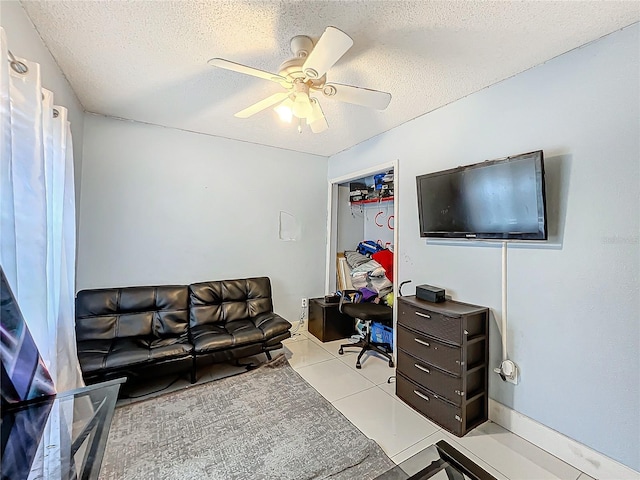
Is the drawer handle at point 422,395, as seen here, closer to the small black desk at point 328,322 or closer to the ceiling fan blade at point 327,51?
the small black desk at point 328,322

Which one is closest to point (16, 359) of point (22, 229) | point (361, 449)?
point (22, 229)

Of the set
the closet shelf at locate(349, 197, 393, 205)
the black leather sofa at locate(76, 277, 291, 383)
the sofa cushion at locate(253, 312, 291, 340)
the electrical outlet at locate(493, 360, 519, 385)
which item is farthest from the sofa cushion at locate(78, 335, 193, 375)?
the closet shelf at locate(349, 197, 393, 205)

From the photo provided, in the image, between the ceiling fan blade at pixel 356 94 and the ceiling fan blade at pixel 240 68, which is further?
the ceiling fan blade at pixel 356 94

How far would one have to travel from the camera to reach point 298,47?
157 cm

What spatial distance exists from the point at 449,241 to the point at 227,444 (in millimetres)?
2235

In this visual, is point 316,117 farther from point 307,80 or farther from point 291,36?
point 291,36

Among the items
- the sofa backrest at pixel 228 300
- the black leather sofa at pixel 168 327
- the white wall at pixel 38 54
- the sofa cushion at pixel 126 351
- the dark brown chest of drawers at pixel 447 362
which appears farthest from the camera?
the sofa backrest at pixel 228 300

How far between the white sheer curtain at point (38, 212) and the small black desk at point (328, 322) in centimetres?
236

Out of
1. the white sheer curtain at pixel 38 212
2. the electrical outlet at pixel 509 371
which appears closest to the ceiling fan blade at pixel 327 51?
the white sheer curtain at pixel 38 212

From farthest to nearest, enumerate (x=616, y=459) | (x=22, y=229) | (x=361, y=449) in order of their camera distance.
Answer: (x=361, y=449) → (x=616, y=459) → (x=22, y=229)

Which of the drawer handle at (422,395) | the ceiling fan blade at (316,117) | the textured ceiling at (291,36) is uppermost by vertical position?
the textured ceiling at (291,36)

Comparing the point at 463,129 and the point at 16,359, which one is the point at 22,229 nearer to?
the point at 16,359

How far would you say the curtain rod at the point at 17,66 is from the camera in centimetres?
115

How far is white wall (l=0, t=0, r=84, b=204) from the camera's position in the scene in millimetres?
1322
